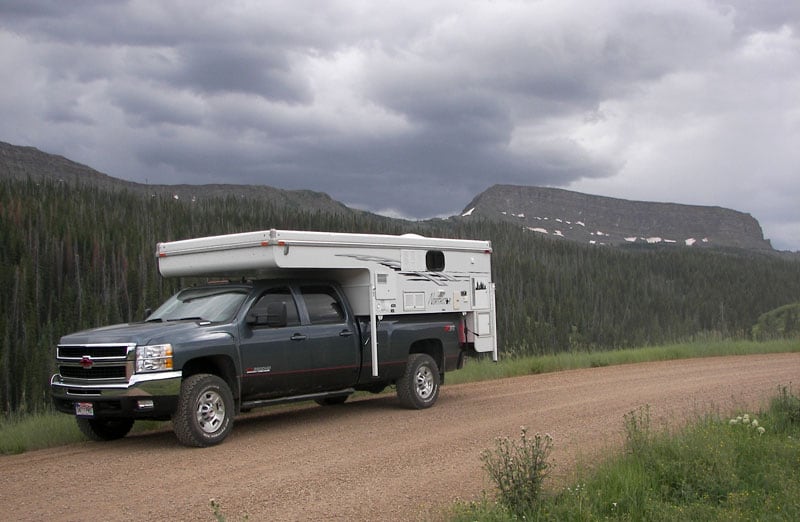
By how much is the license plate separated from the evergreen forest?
4.71 meters

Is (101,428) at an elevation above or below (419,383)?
below

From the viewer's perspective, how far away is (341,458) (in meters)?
8.84

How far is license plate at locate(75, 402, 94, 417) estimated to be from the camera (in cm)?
966

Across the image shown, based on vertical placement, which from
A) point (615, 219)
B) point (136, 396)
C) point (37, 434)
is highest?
point (615, 219)

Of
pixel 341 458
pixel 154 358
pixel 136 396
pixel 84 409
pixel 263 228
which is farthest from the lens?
pixel 263 228

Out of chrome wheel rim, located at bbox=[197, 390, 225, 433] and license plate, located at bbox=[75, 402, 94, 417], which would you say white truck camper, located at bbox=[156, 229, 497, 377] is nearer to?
chrome wheel rim, located at bbox=[197, 390, 225, 433]

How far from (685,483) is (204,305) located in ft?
22.2

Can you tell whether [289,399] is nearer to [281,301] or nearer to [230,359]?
[230,359]

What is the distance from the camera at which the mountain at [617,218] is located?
116375 millimetres

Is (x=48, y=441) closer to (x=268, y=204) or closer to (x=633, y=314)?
(x=268, y=204)

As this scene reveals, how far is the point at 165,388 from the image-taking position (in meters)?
9.56

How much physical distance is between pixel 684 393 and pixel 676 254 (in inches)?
2789

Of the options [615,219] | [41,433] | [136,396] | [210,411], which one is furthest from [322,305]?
[615,219]

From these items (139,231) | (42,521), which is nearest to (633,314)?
(139,231)
